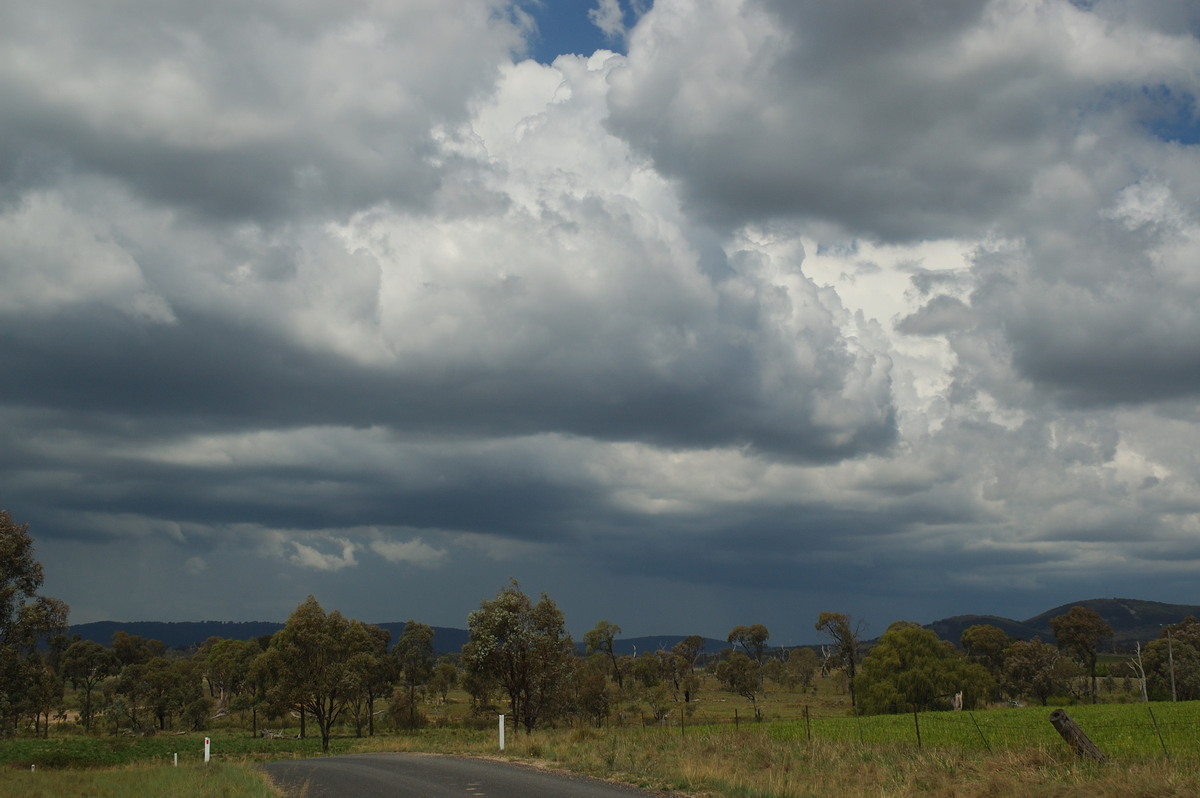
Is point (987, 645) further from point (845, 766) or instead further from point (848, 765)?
point (845, 766)

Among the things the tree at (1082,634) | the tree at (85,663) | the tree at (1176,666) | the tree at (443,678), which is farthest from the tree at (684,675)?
the tree at (85,663)

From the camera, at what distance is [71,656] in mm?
126750

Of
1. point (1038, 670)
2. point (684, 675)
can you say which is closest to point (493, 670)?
point (1038, 670)

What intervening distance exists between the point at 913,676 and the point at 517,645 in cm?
3868

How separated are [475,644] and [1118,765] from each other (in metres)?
42.5

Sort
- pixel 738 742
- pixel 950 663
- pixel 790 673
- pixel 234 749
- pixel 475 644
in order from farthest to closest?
pixel 790 673 < pixel 950 663 < pixel 234 749 < pixel 475 644 < pixel 738 742

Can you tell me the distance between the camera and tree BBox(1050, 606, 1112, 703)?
4663 inches

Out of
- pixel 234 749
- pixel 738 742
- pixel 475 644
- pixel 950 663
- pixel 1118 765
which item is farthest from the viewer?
pixel 950 663

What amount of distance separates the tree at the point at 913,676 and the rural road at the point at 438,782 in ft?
186

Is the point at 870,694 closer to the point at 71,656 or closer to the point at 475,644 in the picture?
the point at 475,644

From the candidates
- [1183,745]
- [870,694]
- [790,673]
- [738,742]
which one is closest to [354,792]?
[738,742]

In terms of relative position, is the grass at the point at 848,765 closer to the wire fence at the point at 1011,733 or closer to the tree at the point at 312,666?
the wire fence at the point at 1011,733

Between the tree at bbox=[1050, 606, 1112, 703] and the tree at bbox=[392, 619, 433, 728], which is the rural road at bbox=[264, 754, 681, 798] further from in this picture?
the tree at bbox=[1050, 606, 1112, 703]

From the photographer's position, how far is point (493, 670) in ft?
186
